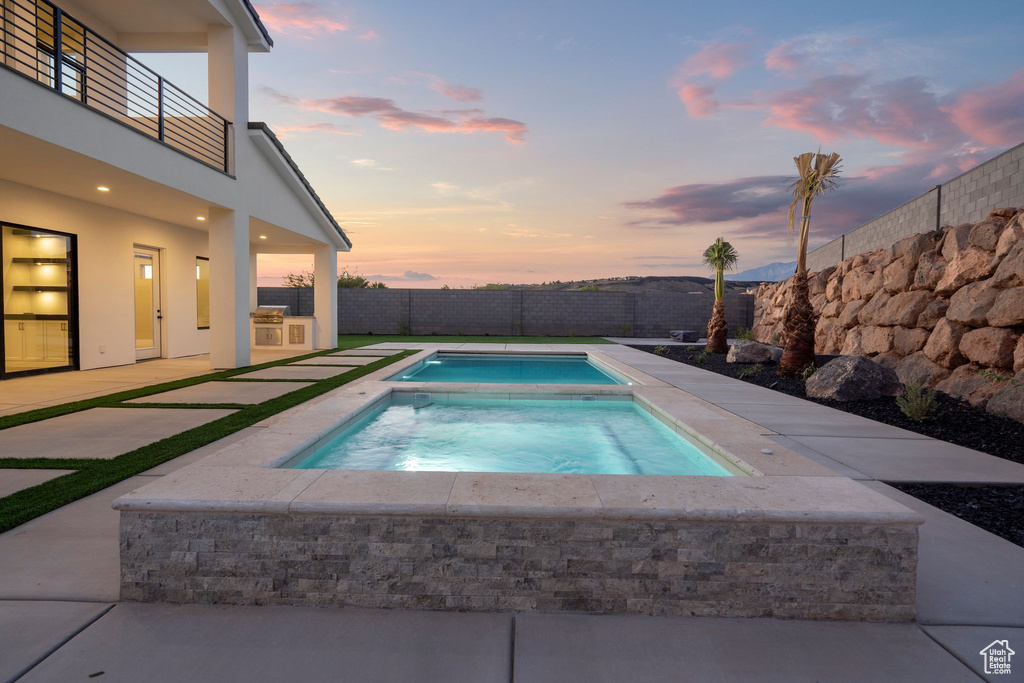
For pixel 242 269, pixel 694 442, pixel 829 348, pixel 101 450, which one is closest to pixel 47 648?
pixel 101 450

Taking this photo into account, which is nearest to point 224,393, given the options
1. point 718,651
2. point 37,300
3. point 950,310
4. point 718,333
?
point 37,300

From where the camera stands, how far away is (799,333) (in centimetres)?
944

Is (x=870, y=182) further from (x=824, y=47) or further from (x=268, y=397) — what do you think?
(x=268, y=397)

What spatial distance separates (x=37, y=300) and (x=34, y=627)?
9695mm

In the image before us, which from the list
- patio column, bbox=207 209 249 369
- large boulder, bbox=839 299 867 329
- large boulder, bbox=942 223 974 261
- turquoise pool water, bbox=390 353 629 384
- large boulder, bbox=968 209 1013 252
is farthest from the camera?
large boulder, bbox=839 299 867 329

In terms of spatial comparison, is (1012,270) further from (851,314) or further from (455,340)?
(455,340)

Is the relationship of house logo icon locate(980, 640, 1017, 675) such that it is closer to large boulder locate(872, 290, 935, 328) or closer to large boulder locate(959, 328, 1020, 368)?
large boulder locate(959, 328, 1020, 368)

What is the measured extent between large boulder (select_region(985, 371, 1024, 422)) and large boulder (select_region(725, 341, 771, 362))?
5226 millimetres

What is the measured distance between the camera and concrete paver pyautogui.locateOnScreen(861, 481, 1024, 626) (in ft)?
7.59

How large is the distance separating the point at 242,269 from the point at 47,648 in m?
9.44

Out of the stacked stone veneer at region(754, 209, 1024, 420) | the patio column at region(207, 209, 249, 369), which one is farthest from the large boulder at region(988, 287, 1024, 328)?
the patio column at region(207, 209, 249, 369)

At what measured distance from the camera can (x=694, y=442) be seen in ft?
15.6

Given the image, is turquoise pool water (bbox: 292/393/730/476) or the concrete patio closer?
the concrete patio

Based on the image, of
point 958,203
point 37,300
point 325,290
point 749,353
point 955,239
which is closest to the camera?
point 955,239
